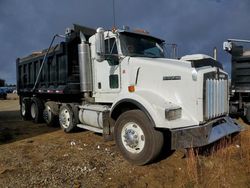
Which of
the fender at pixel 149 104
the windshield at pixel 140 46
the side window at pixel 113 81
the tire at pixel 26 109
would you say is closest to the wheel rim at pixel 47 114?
the tire at pixel 26 109

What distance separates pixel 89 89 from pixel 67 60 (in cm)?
140

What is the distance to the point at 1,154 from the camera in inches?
240

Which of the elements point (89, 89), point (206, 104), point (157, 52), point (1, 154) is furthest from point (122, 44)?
point (1, 154)

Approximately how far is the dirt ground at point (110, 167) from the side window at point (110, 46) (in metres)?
2.26

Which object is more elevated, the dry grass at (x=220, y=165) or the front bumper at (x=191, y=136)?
the front bumper at (x=191, y=136)

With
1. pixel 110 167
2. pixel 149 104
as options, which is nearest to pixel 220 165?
pixel 149 104

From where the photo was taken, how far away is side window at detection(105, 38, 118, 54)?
642 cm

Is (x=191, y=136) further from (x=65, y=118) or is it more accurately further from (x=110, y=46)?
(x=65, y=118)

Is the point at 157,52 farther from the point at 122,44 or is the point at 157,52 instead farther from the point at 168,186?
the point at 168,186

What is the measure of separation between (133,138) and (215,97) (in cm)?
177

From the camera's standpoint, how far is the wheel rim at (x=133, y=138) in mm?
5254

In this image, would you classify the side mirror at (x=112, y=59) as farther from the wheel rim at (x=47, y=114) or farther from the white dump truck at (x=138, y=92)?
the wheel rim at (x=47, y=114)

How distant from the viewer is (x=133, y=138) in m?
5.33

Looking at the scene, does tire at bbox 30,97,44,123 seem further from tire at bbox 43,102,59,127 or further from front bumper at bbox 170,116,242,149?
front bumper at bbox 170,116,242,149
